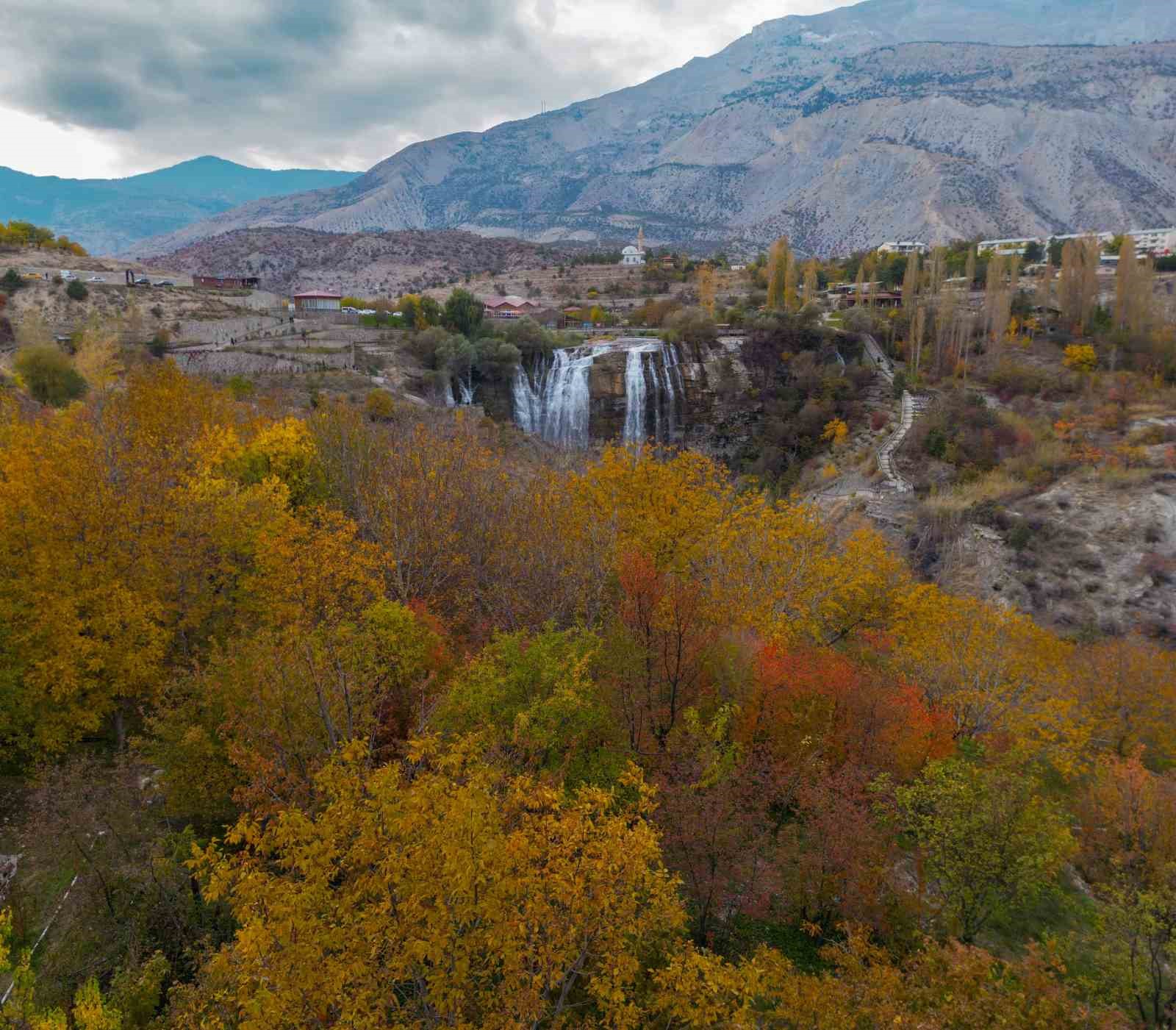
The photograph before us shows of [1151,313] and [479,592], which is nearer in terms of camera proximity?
[479,592]

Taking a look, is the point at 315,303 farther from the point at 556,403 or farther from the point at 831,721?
the point at 831,721

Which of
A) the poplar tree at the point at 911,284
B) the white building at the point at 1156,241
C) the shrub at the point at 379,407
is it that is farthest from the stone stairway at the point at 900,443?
the white building at the point at 1156,241

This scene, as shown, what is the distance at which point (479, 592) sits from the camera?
1958cm

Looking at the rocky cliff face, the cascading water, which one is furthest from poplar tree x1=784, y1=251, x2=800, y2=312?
the rocky cliff face

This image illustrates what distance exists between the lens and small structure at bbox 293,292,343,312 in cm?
6781

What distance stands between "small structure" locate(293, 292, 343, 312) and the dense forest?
46719mm

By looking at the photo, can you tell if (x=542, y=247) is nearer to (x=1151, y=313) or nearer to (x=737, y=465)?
(x=737, y=465)

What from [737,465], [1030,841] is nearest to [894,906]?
[1030,841]

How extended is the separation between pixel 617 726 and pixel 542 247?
146078mm

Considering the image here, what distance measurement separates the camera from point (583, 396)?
195 feet

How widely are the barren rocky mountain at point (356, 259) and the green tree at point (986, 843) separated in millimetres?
115600

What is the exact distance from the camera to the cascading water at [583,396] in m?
59.1

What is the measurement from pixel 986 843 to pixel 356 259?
454 feet

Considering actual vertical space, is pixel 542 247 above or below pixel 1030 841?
above
